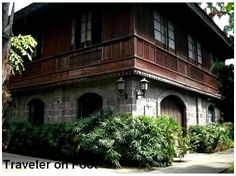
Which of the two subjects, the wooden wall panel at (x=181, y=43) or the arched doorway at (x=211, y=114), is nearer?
the wooden wall panel at (x=181, y=43)

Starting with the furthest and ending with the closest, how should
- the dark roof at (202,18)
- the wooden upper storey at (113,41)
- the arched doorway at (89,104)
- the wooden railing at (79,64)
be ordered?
the dark roof at (202,18) < the arched doorway at (89,104) < the wooden upper storey at (113,41) < the wooden railing at (79,64)

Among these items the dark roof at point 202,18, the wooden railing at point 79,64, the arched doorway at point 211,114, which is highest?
the dark roof at point 202,18

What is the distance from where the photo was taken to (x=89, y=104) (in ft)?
37.2

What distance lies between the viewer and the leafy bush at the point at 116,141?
27.7ft

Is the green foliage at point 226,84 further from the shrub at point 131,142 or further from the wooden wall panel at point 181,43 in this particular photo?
the wooden wall panel at point 181,43

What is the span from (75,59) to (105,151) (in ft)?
13.6

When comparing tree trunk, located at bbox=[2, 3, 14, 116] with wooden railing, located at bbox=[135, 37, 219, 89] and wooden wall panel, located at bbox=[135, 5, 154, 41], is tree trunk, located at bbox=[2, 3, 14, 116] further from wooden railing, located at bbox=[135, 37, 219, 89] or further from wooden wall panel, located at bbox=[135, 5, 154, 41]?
wooden wall panel, located at bbox=[135, 5, 154, 41]

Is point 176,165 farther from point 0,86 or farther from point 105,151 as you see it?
point 0,86

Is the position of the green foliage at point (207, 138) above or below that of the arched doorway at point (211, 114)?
below

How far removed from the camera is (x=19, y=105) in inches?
545

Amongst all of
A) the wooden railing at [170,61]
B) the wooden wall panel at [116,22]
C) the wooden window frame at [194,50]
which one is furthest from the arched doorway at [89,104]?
the wooden window frame at [194,50]

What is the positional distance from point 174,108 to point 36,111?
5.70 metres

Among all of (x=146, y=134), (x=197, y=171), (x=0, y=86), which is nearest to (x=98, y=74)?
(x=146, y=134)

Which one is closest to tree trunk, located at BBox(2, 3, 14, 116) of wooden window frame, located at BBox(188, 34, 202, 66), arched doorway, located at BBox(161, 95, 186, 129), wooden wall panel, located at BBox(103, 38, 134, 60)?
wooden wall panel, located at BBox(103, 38, 134, 60)
